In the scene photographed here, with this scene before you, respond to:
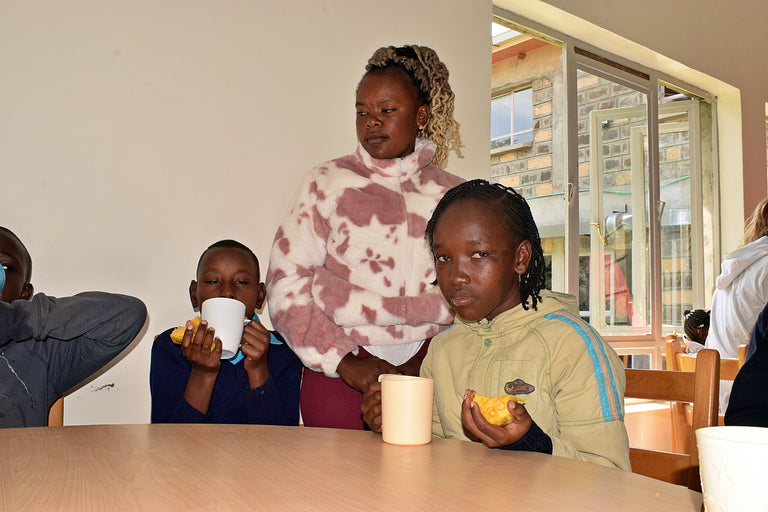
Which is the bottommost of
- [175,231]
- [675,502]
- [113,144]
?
[675,502]

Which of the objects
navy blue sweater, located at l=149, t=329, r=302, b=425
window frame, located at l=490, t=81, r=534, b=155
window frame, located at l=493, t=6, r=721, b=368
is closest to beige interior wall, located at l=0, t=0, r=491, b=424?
navy blue sweater, located at l=149, t=329, r=302, b=425

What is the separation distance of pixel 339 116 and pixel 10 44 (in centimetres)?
114

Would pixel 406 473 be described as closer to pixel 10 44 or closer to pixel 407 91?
pixel 407 91

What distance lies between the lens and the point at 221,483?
0.70 metres

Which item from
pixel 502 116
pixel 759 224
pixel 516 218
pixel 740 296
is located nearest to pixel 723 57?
pixel 502 116

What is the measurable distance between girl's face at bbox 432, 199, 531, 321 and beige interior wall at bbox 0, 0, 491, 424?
1.13 meters

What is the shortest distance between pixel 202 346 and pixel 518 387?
2.24ft

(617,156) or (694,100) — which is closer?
A: (617,156)

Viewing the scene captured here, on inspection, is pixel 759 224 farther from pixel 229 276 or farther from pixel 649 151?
pixel 229 276

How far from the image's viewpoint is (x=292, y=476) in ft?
2.42

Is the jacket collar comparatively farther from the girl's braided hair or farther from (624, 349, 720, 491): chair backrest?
the girl's braided hair

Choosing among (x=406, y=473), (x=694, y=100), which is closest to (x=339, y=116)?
(x=406, y=473)

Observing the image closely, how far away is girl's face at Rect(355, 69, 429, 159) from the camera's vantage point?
1.64m

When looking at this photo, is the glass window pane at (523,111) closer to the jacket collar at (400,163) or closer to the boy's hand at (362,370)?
the jacket collar at (400,163)
